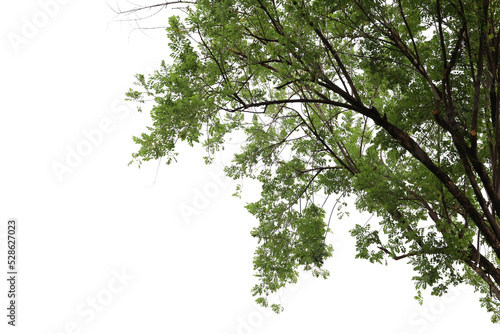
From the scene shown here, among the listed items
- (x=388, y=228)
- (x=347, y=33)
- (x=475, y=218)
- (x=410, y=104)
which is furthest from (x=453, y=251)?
(x=347, y=33)

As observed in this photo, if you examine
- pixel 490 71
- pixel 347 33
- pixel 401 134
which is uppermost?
pixel 347 33

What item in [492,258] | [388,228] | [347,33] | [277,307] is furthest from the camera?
[492,258]

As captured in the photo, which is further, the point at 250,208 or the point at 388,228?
the point at 250,208

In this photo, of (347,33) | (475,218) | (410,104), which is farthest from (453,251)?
(347,33)

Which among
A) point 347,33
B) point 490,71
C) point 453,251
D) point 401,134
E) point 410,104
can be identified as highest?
point 347,33

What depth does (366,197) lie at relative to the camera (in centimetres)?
559

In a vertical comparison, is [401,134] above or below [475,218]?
above

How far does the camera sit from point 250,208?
26.0 feet

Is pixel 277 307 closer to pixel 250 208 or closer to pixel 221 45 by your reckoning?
pixel 250 208

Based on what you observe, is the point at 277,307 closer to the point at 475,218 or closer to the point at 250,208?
the point at 250,208

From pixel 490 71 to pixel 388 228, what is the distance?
2478mm

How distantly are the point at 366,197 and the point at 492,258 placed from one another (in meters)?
4.63

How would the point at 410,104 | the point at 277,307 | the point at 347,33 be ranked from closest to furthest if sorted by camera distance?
the point at 410,104 < the point at 347,33 < the point at 277,307

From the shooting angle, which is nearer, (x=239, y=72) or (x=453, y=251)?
(x=453, y=251)
